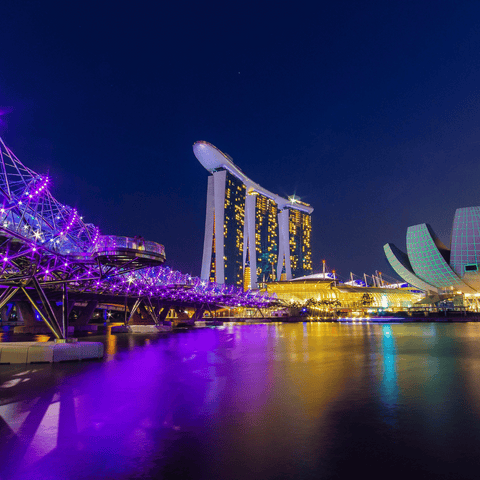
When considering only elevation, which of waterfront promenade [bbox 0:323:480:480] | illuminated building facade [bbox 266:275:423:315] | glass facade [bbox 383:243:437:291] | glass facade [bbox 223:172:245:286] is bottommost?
waterfront promenade [bbox 0:323:480:480]

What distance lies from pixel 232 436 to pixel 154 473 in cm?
171

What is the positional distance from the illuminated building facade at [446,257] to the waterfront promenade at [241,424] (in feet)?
297

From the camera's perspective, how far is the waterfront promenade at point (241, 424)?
489cm

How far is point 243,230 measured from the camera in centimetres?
15675

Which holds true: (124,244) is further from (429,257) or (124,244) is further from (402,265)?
Result: (402,265)

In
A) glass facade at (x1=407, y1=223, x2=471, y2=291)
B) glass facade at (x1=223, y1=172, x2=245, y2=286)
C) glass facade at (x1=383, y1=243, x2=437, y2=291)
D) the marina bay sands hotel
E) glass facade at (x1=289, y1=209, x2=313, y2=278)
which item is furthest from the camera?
glass facade at (x1=289, y1=209, x2=313, y2=278)

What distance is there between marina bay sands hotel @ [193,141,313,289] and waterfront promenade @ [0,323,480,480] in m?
109

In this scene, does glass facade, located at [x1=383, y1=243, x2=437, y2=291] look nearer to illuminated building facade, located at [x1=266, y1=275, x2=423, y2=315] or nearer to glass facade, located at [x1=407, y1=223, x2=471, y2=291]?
glass facade, located at [x1=407, y1=223, x2=471, y2=291]

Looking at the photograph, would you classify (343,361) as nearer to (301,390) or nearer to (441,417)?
(301,390)


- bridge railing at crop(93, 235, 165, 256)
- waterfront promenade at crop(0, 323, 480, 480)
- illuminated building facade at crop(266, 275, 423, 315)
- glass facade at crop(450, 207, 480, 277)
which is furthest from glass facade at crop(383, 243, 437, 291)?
waterfront promenade at crop(0, 323, 480, 480)

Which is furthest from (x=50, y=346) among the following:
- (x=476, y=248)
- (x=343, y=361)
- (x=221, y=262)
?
(x=221, y=262)

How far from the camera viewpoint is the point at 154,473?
475 cm

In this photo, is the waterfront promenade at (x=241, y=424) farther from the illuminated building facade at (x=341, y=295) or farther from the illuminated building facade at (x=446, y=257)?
the illuminated building facade at (x=341, y=295)

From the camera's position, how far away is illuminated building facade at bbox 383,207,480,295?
91.0 m
